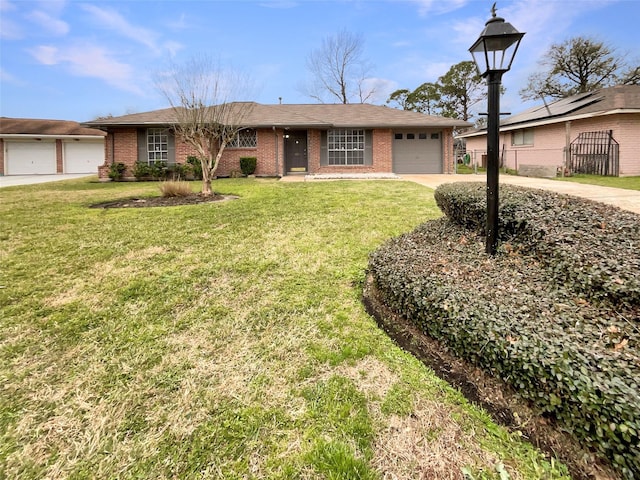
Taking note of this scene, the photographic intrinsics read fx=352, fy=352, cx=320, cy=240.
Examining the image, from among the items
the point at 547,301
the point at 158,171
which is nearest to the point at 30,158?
the point at 158,171

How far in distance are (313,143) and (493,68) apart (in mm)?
14123

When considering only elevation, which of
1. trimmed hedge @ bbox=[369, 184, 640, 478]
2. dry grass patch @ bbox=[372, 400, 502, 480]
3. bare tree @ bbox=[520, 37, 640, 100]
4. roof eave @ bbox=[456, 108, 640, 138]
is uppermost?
bare tree @ bbox=[520, 37, 640, 100]

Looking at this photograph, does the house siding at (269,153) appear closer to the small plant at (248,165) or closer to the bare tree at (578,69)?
the small plant at (248,165)

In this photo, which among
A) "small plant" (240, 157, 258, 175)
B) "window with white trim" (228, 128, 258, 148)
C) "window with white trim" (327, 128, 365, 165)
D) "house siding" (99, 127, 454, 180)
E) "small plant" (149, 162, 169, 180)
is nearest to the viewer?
"small plant" (149, 162, 169, 180)

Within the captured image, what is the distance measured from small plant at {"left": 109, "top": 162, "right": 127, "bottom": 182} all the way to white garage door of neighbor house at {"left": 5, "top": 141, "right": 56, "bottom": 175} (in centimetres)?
1218

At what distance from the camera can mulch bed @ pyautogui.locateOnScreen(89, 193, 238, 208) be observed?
826 cm

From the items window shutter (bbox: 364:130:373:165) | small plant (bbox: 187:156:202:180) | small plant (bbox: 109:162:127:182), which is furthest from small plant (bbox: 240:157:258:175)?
window shutter (bbox: 364:130:373:165)

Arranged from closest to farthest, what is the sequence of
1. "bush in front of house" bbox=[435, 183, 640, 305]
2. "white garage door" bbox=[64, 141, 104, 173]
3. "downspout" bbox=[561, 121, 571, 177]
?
"bush in front of house" bbox=[435, 183, 640, 305] < "downspout" bbox=[561, 121, 571, 177] < "white garage door" bbox=[64, 141, 104, 173]

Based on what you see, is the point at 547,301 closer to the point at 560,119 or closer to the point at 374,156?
the point at 374,156

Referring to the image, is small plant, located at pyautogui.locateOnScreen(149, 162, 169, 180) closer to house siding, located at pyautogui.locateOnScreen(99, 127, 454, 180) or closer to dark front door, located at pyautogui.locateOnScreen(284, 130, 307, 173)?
house siding, located at pyautogui.locateOnScreen(99, 127, 454, 180)

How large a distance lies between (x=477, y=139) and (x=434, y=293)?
26746mm

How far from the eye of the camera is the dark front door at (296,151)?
17461 mm

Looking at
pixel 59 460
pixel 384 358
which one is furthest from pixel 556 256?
pixel 59 460

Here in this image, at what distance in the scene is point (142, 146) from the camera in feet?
51.5
